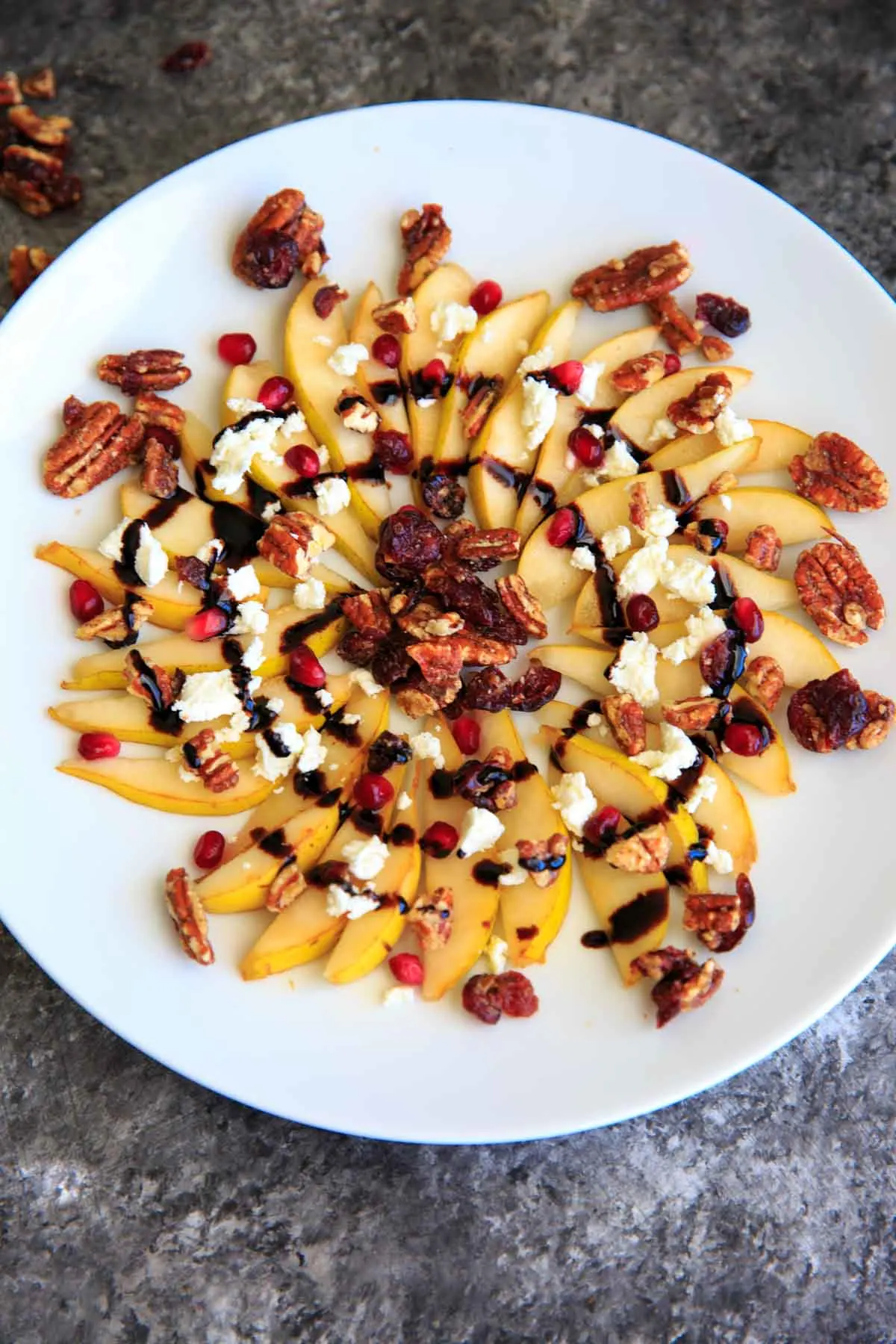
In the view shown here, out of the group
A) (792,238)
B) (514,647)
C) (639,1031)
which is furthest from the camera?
(792,238)

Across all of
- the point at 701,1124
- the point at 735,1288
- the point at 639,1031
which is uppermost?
the point at 639,1031

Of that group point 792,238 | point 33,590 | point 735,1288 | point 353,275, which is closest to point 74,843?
point 33,590

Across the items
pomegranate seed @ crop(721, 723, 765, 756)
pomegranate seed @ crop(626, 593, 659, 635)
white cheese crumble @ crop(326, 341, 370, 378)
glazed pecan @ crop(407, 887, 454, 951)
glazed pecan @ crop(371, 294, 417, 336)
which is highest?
glazed pecan @ crop(371, 294, 417, 336)

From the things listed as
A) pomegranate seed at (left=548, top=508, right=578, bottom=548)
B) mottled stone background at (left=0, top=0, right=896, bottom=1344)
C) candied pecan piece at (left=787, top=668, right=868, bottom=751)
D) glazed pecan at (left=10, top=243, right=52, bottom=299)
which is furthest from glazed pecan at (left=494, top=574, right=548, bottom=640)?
glazed pecan at (left=10, top=243, right=52, bottom=299)

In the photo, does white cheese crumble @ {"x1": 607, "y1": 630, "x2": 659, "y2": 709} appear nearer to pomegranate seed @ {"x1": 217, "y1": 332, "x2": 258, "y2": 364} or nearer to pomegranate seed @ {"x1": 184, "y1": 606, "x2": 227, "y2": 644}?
pomegranate seed @ {"x1": 184, "y1": 606, "x2": 227, "y2": 644}

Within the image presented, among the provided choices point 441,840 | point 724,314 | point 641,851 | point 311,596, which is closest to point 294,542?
point 311,596

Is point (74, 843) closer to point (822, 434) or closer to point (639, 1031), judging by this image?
point (639, 1031)
